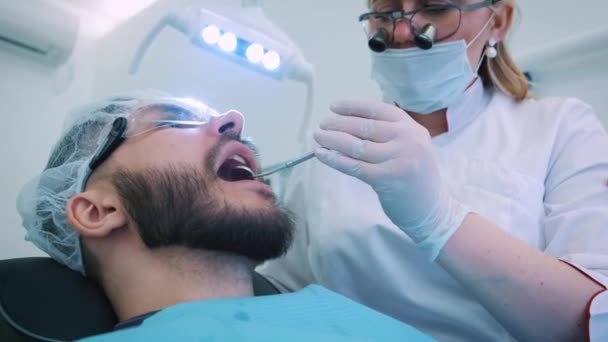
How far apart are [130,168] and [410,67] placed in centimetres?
69

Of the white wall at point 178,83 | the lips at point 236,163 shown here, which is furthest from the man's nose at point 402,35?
the white wall at point 178,83

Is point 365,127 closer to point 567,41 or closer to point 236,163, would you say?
point 236,163

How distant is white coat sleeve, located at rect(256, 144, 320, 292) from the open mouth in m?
0.20

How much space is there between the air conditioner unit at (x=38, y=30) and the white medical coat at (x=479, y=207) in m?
1.58

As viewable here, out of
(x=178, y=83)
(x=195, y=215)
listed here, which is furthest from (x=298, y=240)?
(x=178, y=83)

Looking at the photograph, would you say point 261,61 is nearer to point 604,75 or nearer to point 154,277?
point 154,277

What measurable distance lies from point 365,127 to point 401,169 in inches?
4.4

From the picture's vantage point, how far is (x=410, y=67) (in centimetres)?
114

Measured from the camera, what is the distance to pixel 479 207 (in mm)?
1077

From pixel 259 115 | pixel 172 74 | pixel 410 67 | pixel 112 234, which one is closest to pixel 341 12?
pixel 259 115

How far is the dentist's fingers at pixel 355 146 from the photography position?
2.81 ft

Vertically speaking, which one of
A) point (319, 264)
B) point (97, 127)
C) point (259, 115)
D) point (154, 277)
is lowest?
point (319, 264)

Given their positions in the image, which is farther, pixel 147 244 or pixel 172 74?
pixel 172 74

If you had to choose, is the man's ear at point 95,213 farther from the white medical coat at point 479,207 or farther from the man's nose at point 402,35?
the man's nose at point 402,35
